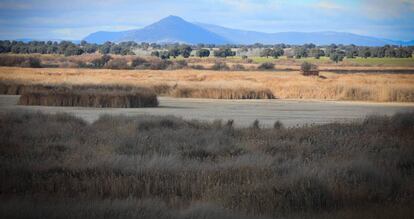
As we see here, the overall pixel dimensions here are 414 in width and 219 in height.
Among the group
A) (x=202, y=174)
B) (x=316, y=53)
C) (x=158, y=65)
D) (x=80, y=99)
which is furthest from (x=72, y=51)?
(x=202, y=174)

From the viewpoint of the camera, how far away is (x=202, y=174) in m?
13.0

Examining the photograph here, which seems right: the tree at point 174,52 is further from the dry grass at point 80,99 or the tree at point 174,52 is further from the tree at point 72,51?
the dry grass at point 80,99

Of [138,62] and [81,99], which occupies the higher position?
[81,99]

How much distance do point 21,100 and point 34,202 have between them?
30.4 m

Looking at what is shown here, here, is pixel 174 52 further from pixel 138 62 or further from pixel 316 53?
pixel 138 62

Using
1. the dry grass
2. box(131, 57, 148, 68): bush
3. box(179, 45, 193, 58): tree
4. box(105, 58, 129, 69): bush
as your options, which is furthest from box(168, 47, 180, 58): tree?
the dry grass

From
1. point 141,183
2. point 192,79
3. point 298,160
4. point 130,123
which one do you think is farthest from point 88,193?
point 192,79

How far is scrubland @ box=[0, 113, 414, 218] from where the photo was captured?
1017cm

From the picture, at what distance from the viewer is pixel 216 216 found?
9.37 meters

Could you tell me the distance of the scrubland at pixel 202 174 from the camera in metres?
10.2

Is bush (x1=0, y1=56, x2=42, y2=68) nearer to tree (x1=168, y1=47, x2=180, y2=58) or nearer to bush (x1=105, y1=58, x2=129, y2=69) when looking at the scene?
bush (x1=105, y1=58, x2=129, y2=69)

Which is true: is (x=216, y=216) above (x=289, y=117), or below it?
above

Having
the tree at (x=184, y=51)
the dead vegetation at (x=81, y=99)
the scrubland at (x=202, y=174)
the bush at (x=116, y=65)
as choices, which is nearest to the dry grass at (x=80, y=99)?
the dead vegetation at (x=81, y=99)

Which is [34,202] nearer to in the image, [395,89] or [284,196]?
[284,196]
